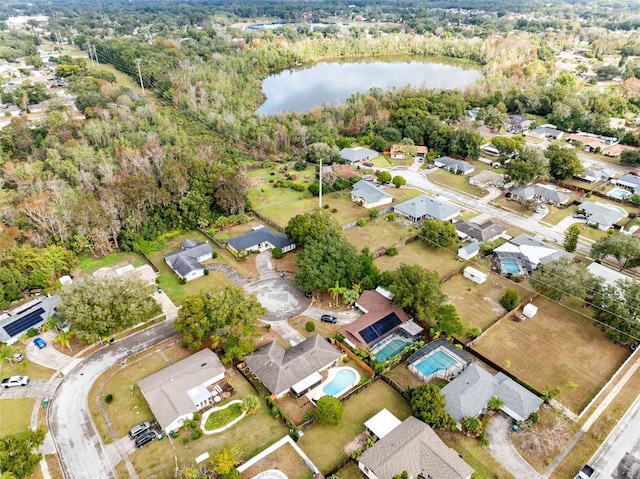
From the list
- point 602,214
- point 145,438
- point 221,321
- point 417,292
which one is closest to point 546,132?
point 602,214

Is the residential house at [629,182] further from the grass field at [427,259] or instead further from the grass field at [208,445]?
the grass field at [208,445]

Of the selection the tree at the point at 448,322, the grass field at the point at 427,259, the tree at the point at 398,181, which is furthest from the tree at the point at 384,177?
the tree at the point at 448,322

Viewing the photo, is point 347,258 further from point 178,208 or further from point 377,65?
point 377,65

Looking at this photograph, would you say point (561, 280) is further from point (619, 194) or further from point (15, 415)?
point (15, 415)

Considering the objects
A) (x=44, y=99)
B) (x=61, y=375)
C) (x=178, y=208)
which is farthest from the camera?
(x=44, y=99)

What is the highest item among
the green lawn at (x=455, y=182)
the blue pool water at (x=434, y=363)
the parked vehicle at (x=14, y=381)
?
the green lawn at (x=455, y=182)

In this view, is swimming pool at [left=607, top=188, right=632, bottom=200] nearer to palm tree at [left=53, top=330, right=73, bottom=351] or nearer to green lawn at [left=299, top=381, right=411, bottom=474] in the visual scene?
green lawn at [left=299, top=381, right=411, bottom=474]

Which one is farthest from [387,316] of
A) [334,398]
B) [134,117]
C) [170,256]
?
[134,117]
